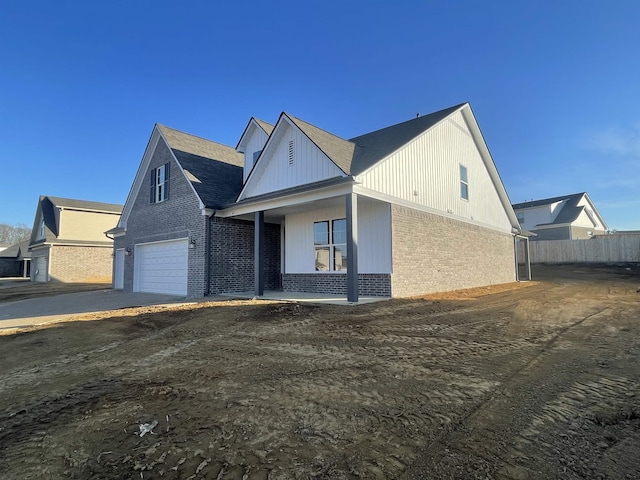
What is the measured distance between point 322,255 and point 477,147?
10.2 m

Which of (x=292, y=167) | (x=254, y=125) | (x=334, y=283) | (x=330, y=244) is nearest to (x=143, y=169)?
(x=254, y=125)

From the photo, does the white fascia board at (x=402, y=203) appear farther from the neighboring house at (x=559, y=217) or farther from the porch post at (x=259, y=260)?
the neighboring house at (x=559, y=217)

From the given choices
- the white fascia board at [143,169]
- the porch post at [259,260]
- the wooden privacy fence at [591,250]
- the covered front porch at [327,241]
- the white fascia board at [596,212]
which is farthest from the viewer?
the white fascia board at [596,212]

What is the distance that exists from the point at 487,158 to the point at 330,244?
10.5 meters

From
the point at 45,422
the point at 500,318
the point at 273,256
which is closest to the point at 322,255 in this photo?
the point at 273,256

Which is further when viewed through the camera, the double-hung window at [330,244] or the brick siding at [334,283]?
the double-hung window at [330,244]

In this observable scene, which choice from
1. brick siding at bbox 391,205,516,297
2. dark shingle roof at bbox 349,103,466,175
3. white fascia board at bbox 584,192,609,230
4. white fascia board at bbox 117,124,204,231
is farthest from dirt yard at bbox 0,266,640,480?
white fascia board at bbox 584,192,609,230

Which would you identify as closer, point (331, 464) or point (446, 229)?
point (331, 464)

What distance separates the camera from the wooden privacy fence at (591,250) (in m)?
26.7

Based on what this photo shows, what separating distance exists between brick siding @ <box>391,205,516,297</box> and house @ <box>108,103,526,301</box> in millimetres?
57

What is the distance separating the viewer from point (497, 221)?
61.1 ft

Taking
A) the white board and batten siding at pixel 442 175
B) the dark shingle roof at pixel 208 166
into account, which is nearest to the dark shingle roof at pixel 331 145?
A: the white board and batten siding at pixel 442 175

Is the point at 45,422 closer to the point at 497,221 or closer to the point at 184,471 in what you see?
the point at 184,471

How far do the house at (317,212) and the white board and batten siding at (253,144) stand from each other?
0.22ft
